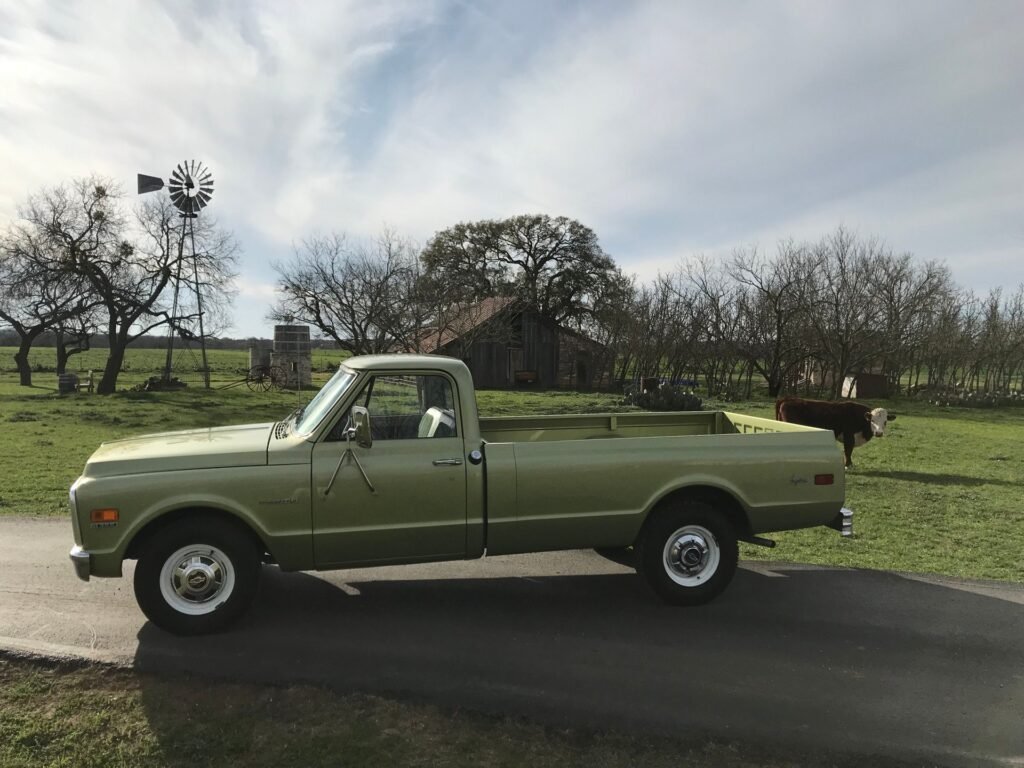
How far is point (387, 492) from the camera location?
448 cm

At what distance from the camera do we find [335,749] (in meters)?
3.18

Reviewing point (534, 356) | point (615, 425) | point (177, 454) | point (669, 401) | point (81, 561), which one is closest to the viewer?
point (81, 561)

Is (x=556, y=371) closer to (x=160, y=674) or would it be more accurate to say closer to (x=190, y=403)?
(x=190, y=403)

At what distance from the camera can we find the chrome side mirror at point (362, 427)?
4310mm

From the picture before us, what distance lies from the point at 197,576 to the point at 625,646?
291cm

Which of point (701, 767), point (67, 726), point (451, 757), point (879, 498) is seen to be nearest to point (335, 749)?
point (451, 757)

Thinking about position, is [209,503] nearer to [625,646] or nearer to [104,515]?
[104,515]

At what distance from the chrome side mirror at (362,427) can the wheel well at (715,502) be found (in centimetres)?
218

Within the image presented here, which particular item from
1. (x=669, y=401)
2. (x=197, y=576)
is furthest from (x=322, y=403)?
(x=669, y=401)

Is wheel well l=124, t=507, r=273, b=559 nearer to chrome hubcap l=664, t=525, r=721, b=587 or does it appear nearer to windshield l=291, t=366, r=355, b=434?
windshield l=291, t=366, r=355, b=434

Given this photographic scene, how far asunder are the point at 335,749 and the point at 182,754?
2.37ft

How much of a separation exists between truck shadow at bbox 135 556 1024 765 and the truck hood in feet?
3.80

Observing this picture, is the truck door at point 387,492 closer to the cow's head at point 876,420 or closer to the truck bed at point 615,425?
the truck bed at point 615,425

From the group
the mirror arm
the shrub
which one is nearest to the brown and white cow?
the shrub
